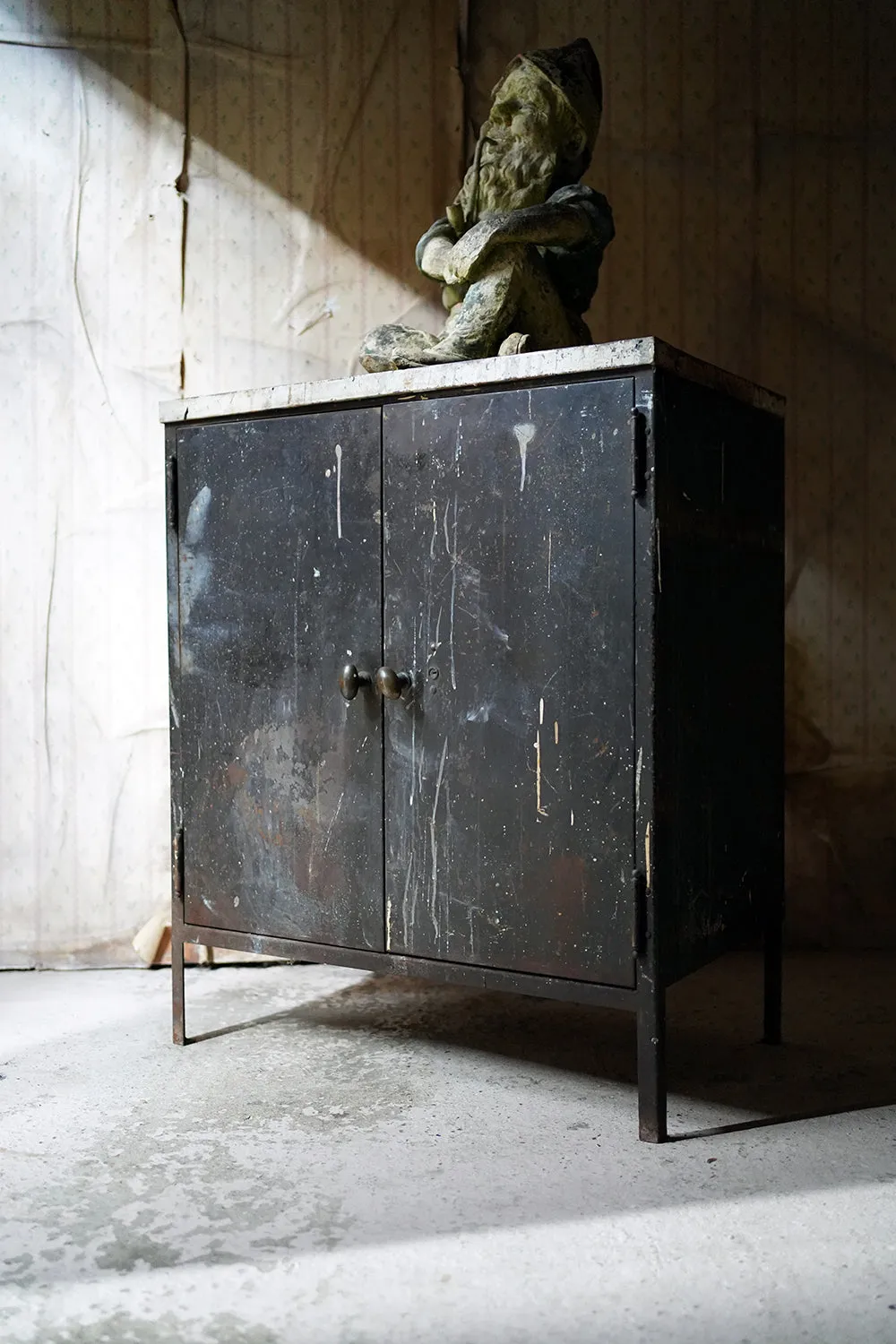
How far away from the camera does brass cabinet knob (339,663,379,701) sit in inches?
98.0

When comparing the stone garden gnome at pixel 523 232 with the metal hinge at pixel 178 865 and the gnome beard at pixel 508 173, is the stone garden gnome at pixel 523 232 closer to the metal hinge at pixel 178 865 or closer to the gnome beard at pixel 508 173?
the gnome beard at pixel 508 173

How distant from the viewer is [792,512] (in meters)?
3.49

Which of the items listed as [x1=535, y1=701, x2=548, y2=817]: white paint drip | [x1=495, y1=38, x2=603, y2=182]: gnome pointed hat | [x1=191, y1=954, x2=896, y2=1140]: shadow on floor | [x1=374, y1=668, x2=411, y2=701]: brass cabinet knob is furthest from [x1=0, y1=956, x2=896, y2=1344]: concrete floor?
[x1=495, y1=38, x2=603, y2=182]: gnome pointed hat

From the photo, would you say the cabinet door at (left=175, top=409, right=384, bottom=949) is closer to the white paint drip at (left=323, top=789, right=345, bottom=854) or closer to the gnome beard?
the white paint drip at (left=323, top=789, right=345, bottom=854)

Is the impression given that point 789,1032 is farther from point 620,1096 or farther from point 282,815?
point 282,815

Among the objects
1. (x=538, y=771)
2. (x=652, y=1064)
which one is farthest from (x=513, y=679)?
(x=652, y=1064)

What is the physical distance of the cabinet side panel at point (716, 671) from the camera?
223cm

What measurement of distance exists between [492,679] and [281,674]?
1.69 feet

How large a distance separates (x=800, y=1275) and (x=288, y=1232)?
2.50ft

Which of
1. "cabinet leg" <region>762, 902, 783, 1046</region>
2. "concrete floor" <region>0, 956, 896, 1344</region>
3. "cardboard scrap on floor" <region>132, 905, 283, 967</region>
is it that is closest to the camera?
"concrete floor" <region>0, 956, 896, 1344</region>

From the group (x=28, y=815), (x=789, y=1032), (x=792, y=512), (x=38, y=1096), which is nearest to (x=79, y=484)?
(x=28, y=815)

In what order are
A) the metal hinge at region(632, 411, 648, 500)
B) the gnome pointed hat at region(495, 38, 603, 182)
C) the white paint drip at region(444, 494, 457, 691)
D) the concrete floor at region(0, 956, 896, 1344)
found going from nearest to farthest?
the concrete floor at region(0, 956, 896, 1344), the metal hinge at region(632, 411, 648, 500), the white paint drip at region(444, 494, 457, 691), the gnome pointed hat at region(495, 38, 603, 182)

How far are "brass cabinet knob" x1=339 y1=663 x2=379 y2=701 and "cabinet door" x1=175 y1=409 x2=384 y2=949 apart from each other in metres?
0.02

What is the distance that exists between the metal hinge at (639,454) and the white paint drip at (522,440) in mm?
207
